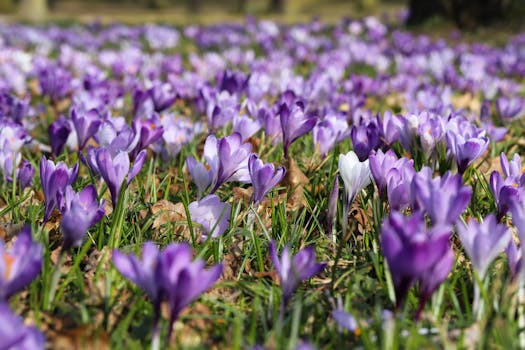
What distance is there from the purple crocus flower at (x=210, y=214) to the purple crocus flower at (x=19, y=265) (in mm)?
774

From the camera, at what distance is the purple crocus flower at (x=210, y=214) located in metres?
2.17

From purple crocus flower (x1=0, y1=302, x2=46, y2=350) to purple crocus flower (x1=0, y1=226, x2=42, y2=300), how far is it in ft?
0.55

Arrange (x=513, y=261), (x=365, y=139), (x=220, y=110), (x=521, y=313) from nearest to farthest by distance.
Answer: (x=521, y=313)
(x=513, y=261)
(x=365, y=139)
(x=220, y=110)

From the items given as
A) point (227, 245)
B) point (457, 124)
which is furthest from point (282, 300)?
point (457, 124)

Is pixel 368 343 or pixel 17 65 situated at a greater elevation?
pixel 17 65

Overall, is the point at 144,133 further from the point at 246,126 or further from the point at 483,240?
the point at 483,240

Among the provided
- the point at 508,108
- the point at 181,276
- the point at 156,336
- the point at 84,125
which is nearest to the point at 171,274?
the point at 181,276

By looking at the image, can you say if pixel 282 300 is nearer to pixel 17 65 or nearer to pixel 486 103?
pixel 486 103

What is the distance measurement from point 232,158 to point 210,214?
27cm

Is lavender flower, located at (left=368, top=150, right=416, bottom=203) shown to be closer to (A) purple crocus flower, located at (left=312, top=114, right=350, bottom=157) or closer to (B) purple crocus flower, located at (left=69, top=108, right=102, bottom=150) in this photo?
(A) purple crocus flower, located at (left=312, top=114, right=350, bottom=157)

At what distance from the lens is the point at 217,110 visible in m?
3.48

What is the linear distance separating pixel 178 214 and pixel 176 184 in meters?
0.61

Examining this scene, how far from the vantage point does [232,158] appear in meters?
2.34

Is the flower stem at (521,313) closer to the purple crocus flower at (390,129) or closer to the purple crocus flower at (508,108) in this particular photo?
the purple crocus flower at (390,129)
